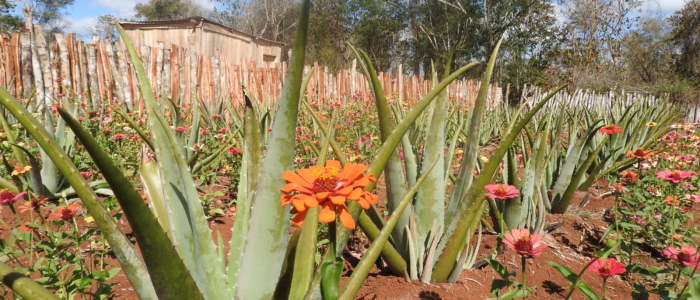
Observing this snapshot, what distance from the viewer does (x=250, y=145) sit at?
922mm

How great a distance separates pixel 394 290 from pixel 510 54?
89.8ft

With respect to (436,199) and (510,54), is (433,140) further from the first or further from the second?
(510,54)

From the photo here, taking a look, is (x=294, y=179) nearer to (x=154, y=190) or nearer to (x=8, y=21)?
(x=154, y=190)

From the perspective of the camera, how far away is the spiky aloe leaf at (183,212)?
2.69 ft

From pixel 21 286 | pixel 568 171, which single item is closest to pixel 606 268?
pixel 21 286

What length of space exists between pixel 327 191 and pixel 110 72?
6291 mm

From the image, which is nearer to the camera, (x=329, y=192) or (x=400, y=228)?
(x=329, y=192)

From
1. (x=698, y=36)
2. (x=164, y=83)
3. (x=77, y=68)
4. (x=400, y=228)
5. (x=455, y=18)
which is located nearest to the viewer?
(x=400, y=228)

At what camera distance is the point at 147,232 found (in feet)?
1.88

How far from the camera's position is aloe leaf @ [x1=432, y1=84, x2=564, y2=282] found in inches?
45.9

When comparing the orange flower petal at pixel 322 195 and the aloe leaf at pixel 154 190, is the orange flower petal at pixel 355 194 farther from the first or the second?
the aloe leaf at pixel 154 190

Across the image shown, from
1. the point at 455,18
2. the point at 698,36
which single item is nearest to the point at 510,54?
the point at 455,18

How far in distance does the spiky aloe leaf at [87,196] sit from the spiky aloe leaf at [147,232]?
71 millimetres

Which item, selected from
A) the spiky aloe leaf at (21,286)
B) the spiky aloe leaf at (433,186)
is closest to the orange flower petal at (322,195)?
the spiky aloe leaf at (21,286)
